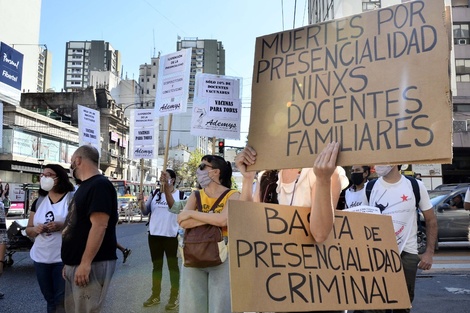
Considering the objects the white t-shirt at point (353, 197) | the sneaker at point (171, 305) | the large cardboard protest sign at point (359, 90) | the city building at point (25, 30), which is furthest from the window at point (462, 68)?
the city building at point (25, 30)

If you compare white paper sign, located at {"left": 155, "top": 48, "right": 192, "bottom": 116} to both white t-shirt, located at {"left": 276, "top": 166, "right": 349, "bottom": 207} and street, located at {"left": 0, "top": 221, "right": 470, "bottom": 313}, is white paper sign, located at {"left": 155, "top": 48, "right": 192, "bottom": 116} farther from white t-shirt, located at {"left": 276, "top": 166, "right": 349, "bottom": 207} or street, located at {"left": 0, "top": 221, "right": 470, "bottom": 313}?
white t-shirt, located at {"left": 276, "top": 166, "right": 349, "bottom": 207}

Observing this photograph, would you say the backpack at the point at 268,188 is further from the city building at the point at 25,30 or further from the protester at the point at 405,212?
the city building at the point at 25,30

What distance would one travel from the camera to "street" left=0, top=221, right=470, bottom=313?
608cm

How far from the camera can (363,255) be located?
2215 mm

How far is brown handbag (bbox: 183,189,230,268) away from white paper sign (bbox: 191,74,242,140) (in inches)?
138

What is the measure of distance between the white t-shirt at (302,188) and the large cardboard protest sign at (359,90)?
36cm

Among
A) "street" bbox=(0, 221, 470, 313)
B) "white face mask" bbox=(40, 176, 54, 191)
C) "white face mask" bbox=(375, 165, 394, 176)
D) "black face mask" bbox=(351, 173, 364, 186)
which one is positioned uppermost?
"white face mask" bbox=(375, 165, 394, 176)

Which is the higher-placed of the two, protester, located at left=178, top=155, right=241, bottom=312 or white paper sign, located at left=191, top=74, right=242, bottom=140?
white paper sign, located at left=191, top=74, right=242, bottom=140

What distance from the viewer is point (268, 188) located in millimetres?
2740

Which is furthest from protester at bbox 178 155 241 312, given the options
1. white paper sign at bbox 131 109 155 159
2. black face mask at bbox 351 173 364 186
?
white paper sign at bbox 131 109 155 159

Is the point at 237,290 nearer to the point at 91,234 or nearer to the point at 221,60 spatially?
the point at 91,234

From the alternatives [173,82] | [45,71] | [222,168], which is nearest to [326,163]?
[222,168]

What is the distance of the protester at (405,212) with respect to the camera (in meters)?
3.77

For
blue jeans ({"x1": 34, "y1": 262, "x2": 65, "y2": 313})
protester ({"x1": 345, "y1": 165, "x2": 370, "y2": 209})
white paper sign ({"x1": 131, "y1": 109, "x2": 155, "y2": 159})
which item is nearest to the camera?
blue jeans ({"x1": 34, "y1": 262, "x2": 65, "y2": 313})
